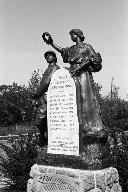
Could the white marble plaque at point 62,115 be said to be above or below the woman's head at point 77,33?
below

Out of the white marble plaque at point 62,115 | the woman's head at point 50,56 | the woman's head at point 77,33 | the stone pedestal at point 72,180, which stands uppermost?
the woman's head at point 77,33

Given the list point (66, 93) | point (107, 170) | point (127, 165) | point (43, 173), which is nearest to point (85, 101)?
point (66, 93)

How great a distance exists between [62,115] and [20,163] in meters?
2.62

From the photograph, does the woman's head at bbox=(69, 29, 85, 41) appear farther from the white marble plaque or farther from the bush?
the bush

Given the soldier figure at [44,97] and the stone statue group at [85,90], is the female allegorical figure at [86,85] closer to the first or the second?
the stone statue group at [85,90]

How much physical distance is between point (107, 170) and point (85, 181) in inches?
18.6

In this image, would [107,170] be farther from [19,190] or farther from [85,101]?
[19,190]

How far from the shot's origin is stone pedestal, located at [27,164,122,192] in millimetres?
5898

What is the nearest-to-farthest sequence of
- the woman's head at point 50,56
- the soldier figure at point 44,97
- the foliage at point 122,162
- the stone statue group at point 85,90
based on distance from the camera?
1. the stone statue group at point 85,90
2. the soldier figure at point 44,97
3. the woman's head at point 50,56
4. the foliage at point 122,162

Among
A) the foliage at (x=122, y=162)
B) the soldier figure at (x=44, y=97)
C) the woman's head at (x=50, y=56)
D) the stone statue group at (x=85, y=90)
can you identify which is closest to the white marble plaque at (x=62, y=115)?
the stone statue group at (x=85, y=90)

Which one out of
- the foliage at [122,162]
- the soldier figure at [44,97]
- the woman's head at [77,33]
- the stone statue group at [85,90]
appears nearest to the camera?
the stone statue group at [85,90]

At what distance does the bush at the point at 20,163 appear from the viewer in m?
8.45

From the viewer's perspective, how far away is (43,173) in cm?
674

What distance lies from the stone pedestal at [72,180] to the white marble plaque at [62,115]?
37 cm
